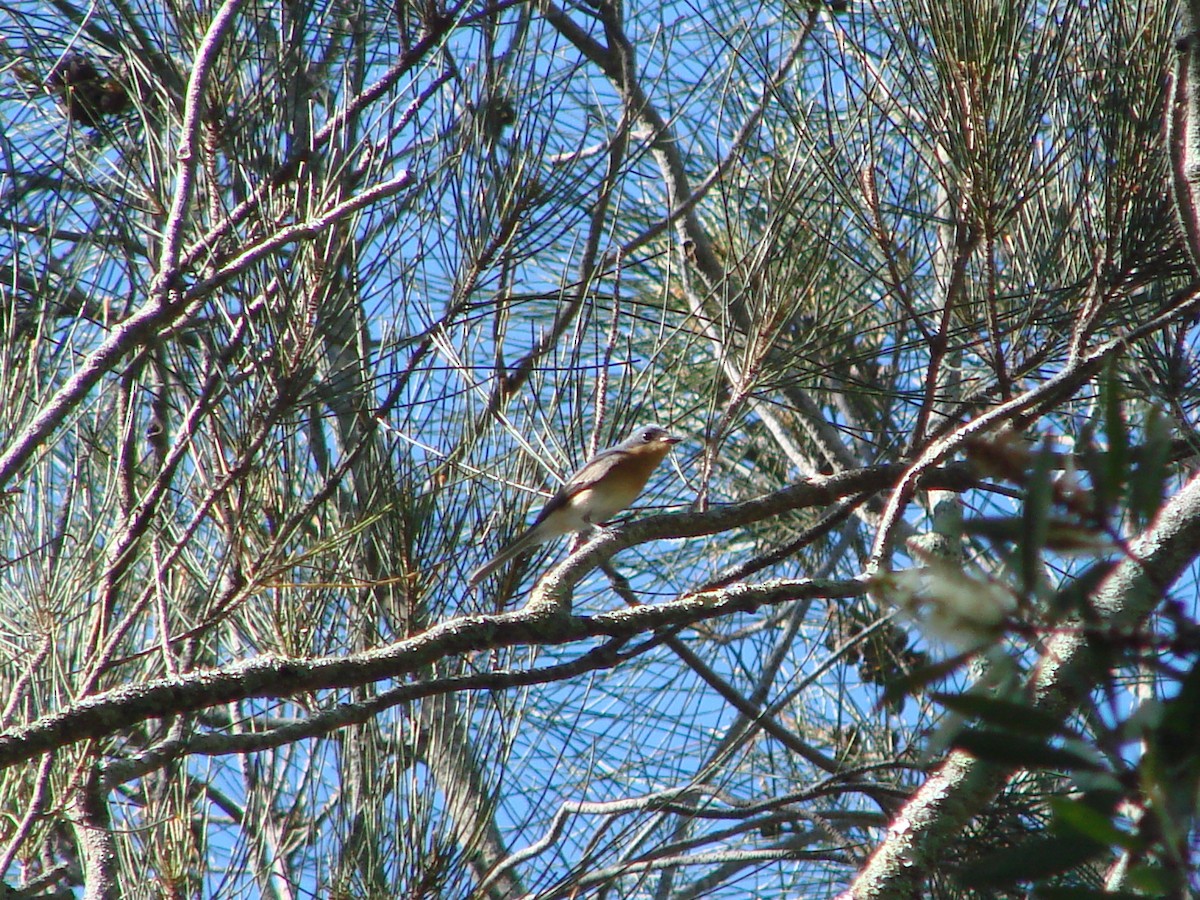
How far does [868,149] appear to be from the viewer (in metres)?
2.30

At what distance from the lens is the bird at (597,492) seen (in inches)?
96.3

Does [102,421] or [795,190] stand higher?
[102,421]

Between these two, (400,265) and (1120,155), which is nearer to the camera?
(1120,155)

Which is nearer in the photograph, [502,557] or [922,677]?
[922,677]

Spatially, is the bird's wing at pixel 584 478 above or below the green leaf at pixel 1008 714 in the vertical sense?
above

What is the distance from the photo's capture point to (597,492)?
2867mm

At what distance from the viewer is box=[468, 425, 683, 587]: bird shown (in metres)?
2.45

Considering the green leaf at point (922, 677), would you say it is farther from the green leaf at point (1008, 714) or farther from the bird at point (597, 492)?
the bird at point (597, 492)

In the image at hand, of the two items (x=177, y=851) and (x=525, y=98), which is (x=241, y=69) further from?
(x=177, y=851)

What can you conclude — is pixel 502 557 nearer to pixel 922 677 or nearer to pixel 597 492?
pixel 597 492

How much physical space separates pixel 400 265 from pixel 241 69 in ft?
1.70

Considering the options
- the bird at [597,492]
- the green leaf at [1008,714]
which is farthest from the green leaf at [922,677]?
the bird at [597,492]

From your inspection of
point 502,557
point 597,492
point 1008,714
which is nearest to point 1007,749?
point 1008,714

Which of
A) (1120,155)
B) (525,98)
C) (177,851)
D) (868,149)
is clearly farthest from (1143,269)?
(177,851)
